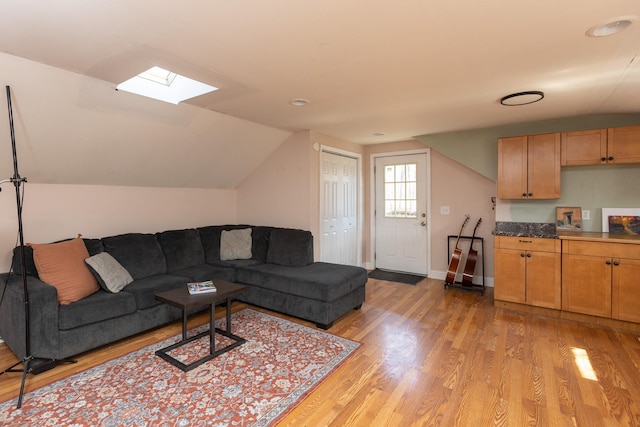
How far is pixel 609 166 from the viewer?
3.58 meters

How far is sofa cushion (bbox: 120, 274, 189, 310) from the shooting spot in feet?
9.50

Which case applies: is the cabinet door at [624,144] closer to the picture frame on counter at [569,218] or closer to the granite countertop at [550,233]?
the picture frame on counter at [569,218]

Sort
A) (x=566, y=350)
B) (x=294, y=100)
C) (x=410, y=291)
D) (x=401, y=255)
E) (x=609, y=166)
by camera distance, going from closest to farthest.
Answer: (x=566, y=350) → (x=294, y=100) → (x=609, y=166) → (x=410, y=291) → (x=401, y=255)

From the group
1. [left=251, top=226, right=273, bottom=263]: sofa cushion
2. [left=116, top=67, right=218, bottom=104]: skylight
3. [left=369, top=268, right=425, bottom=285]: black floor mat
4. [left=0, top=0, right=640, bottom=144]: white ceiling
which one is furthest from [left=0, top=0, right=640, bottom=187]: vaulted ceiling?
[left=369, top=268, right=425, bottom=285]: black floor mat

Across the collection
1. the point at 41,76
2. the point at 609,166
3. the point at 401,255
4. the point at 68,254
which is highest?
the point at 41,76

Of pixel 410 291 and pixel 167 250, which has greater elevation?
pixel 167 250

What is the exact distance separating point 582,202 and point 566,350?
1896mm

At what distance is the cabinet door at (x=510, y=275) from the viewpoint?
11.7 ft

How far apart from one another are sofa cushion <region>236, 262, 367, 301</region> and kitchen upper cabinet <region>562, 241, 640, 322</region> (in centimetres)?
210

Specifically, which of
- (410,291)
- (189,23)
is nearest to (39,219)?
(189,23)

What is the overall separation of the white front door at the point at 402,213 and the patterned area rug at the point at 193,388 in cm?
266

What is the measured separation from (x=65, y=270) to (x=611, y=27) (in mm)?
4092

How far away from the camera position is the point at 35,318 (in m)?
2.31

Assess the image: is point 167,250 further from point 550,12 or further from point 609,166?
point 609,166
